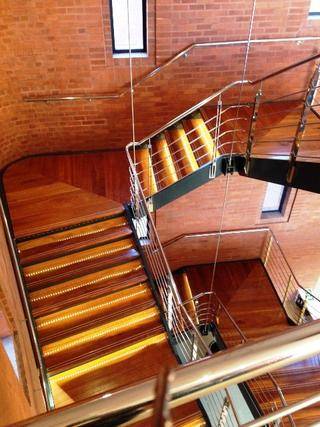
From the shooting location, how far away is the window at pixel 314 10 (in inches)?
168

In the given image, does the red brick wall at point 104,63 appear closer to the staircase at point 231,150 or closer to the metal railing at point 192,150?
the staircase at point 231,150

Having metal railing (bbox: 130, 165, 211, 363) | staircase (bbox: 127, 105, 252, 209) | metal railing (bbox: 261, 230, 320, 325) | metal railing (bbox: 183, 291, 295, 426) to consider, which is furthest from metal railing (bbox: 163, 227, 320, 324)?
staircase (bbox: 127, 105, 252, 209)

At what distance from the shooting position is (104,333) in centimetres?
336

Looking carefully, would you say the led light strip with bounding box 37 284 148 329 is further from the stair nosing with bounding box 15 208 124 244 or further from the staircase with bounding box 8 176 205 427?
the stair nosing with bounding box 15 208 124 244

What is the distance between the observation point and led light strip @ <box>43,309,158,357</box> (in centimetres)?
323

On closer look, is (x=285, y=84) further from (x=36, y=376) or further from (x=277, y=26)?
(x=36, y=376)

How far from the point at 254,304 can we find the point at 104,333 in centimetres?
279

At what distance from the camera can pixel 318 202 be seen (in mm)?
5566

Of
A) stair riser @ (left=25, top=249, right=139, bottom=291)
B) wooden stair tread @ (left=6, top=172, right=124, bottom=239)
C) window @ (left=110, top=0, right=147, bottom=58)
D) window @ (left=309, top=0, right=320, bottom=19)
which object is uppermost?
window @ (left=309, top=0, right=320, bottom=19)

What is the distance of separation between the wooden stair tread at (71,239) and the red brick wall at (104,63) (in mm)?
1386

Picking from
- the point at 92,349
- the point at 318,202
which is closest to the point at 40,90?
the point at 92,349

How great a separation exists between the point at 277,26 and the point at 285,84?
72cm

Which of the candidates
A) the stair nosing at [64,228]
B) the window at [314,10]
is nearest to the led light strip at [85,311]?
the stair nosing at [64,228]

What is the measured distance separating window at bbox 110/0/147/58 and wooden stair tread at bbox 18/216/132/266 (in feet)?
6.28
